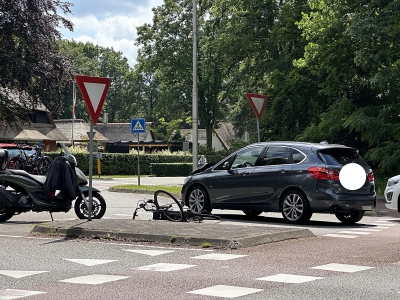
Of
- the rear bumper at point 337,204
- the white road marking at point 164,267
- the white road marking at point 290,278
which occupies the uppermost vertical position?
the rear bumper at point 337,204

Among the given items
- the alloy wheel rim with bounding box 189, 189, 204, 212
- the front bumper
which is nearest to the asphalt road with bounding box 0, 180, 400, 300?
the front bumper

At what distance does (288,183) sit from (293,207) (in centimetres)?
48

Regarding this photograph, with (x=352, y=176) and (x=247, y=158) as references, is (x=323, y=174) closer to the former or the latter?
(x=352, y=176)

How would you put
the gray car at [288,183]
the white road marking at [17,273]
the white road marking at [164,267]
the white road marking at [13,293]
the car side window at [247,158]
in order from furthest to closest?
the car side window at [247,158] → the gray car at [288,183] → the white road marking at [164,267] → the white road marking at [17,273] → the white road marking at [13,293]

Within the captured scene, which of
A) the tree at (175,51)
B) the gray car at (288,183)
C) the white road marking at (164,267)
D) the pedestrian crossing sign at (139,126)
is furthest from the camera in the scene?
the tree at (175,51)

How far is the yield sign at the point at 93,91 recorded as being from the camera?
13734mm

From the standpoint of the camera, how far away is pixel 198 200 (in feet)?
56.6

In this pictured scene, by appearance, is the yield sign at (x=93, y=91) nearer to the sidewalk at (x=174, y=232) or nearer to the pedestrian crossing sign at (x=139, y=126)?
the sidewalk at (x=174, y=232)

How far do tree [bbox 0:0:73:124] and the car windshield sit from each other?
25.9 metres

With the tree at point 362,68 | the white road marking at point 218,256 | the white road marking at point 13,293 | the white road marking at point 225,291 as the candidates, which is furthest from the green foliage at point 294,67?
the white road marking at point 13,293

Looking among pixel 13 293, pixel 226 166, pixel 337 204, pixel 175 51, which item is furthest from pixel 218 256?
pixel 175 51

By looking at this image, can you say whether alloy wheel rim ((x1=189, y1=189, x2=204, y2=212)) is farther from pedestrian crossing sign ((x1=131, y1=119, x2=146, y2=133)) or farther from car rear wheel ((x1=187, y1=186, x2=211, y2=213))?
pedestrian crossing sign ((x1=131, y1=119, x2=146, y2=133))

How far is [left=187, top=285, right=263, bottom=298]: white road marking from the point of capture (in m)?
7.41

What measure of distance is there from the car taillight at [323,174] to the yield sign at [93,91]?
432cm
